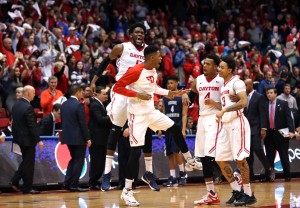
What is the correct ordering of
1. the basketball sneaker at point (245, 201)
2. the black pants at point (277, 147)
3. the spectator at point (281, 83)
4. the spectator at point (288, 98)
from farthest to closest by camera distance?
the spectator at point (281, 83) < the spectator at point (288, 98) < the black pants at point (277, 147) < the basketball sneaker at point (245, 201)

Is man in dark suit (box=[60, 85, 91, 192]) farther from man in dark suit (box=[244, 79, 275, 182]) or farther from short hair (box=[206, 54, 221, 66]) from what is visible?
man in dark suit (box=[244, 79, 275, 182])

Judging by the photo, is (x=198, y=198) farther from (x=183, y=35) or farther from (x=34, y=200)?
(x=183, y=35)

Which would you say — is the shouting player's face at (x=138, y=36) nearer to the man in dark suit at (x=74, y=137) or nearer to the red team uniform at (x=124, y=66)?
the red team uniform at (x=124, y=66)

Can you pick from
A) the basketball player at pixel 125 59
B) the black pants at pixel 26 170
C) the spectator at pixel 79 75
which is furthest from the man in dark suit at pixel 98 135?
the spectator at pixel 79 75

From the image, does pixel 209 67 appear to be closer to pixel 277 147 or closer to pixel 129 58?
pixel 129 58

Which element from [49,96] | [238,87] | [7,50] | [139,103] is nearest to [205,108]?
[238,87]

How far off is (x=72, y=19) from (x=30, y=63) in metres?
4.93

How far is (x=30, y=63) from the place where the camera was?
20.8 meters

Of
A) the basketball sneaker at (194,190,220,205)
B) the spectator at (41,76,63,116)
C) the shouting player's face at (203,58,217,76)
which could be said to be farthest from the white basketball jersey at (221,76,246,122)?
the spectator at (41,76,63,116)

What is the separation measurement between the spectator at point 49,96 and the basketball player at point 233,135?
7282 mm

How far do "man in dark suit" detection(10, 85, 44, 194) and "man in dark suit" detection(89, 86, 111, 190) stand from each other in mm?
1513

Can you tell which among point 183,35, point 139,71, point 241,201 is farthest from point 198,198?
point 183,35

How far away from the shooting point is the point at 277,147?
19922 millimetres

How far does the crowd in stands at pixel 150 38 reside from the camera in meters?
21.1
